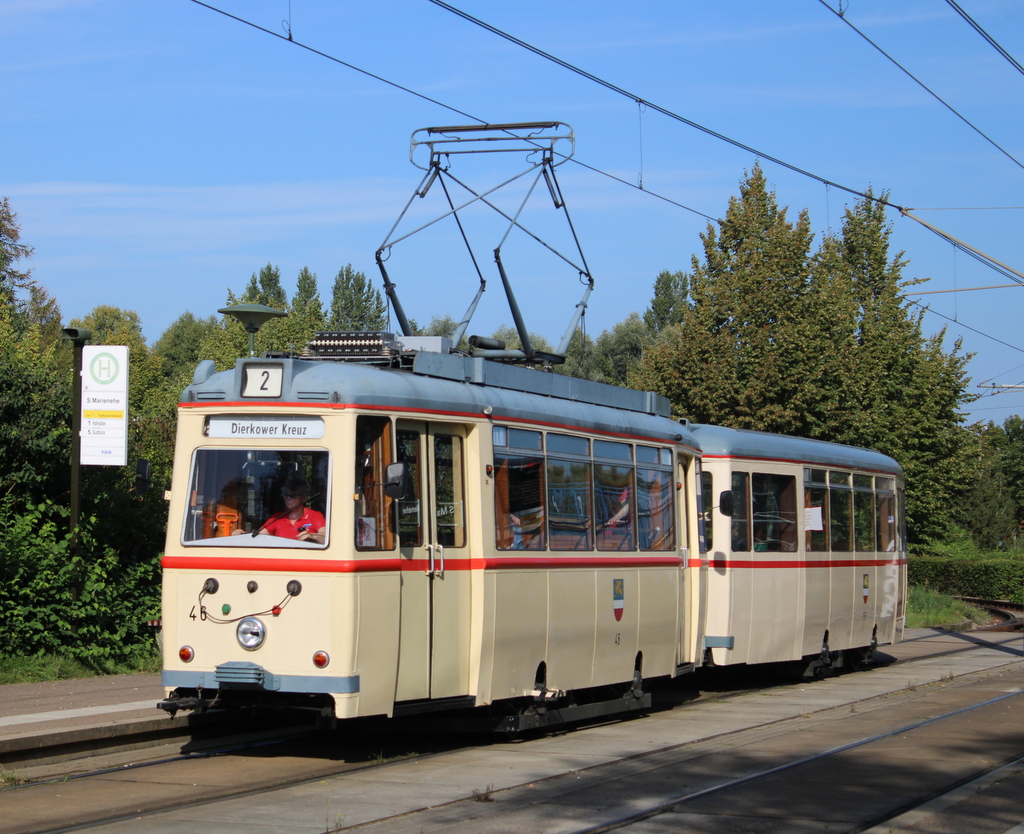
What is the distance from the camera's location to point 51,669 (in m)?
14.6

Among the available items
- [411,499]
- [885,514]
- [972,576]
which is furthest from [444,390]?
[972,576]

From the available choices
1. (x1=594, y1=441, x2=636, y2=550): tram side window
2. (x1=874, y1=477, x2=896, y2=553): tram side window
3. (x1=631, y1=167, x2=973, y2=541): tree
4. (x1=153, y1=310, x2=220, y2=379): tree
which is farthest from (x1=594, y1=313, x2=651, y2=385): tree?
(x1=594, y1=441, x2=636, y2=550): tram side window

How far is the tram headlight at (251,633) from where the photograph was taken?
959 centimetres

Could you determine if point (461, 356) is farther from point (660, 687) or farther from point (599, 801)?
point (660, 687)

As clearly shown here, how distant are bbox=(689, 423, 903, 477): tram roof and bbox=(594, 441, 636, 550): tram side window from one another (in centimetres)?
255

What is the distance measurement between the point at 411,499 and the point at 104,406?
21.1 ft

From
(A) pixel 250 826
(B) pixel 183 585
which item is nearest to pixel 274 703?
(B) pixel 183 585

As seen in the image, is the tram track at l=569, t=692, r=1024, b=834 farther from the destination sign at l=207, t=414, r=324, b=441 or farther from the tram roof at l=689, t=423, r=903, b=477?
the tram roof at l=689, t=423, r=903, b=477

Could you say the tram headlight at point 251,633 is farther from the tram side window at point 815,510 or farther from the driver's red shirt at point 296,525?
the tram side window at point 815,510

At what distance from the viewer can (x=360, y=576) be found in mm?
9539

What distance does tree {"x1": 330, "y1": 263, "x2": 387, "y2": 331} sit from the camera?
90688 millimetres

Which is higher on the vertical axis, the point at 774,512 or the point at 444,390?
the point at 444,390

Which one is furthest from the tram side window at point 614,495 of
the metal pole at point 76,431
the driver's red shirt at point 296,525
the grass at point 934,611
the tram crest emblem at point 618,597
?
the grass at point 934,611

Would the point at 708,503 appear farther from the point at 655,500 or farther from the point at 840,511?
the point at 840,511
